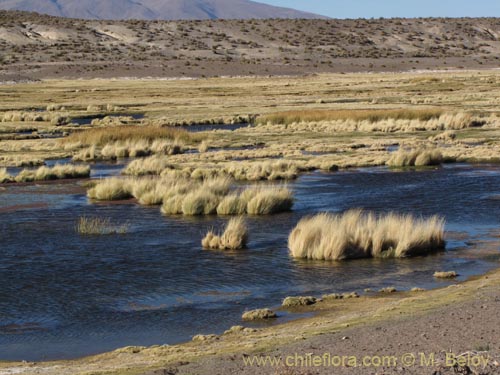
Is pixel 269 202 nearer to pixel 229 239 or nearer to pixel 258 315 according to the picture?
pixel 229 239

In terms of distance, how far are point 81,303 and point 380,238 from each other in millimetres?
6754

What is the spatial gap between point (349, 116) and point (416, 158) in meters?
19.0

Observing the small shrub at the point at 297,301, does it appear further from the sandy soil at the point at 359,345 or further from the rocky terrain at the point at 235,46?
the rocky terrain at the point at 235,46

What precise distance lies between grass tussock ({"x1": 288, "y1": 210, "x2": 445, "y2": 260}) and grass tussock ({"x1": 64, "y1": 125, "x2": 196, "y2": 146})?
88.0 ft

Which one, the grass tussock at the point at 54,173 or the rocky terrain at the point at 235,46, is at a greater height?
the rocky terrain at the point at 235,46

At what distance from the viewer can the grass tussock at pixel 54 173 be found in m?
34.8

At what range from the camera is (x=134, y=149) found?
4331 centimetres

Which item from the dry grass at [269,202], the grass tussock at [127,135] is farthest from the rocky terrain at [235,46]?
the dry grass at [269,202]

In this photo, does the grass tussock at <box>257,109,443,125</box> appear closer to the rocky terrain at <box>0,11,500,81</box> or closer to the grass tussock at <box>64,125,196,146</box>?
the grass tussock at <box>64,125,196,146</box>

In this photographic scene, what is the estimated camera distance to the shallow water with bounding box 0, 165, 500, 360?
1480 cm

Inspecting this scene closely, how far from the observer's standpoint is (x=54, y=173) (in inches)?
1396

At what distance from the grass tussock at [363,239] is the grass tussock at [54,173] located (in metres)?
17.1

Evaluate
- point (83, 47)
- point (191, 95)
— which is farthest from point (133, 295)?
point (83, 47)

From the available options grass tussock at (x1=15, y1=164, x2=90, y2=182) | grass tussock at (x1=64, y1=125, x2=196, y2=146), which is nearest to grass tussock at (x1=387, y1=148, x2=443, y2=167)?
grass tussock at (x1=15, y1=164, x2=90, y2=182)
